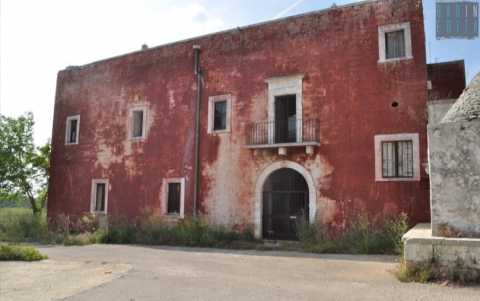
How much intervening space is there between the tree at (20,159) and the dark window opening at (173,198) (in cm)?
1062

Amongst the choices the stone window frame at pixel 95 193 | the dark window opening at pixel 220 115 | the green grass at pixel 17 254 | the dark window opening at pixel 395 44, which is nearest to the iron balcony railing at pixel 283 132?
the dark window opening at pixel 220 115

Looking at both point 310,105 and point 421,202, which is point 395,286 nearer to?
point 421,202

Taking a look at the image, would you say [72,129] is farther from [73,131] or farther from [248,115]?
[248,115]

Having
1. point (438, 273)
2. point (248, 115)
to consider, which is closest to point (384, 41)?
point (248, 115)

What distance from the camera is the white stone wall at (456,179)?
6.82m

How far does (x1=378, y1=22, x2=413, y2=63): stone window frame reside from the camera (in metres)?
11.9

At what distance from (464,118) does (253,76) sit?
8068mm

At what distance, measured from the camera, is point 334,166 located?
40.8 ft

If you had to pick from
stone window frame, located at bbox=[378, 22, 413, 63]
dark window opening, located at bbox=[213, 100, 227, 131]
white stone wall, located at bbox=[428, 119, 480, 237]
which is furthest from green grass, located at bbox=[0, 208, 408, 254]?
stone window frame, located at bbox=[378, 22, 413, 63]

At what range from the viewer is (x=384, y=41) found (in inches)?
485

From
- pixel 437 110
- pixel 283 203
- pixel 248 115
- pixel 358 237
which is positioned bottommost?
pixel 358 237

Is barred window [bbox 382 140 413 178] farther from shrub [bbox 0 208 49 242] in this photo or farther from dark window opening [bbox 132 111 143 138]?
shrub [bbox 0 208 49 242]

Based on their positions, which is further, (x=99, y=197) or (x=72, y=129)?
(x=72, y=129)

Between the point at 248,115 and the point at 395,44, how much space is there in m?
5.31
